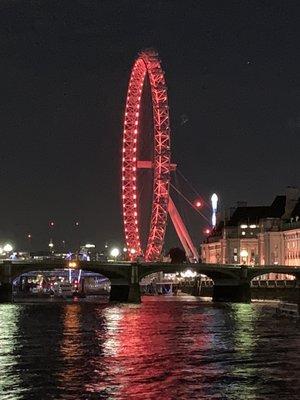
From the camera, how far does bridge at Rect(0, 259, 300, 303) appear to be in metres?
135

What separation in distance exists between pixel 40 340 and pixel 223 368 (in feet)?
65.7

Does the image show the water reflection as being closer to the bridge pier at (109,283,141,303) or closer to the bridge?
the bridge pier at (109,283,141,303)

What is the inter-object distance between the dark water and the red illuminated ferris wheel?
52.7m

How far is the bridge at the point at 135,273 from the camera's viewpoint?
134875mm

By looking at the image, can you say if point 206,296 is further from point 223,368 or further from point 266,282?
point 223,368

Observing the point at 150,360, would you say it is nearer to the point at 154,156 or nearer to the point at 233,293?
the point at 154,156

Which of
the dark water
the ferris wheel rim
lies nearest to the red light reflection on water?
the dark water

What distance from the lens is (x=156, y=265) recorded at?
136 m

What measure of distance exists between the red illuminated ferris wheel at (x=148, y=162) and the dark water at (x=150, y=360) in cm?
5271

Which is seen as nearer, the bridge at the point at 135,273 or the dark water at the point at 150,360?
the dark water at the point at 150,360

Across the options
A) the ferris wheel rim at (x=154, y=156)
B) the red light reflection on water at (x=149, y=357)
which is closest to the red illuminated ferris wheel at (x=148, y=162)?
the ferris wheel rim at (x=154, y=156)

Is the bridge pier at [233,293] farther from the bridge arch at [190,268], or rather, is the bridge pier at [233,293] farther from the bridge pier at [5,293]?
the bridge pier at [5,293]

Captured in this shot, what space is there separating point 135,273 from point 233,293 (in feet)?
60.1

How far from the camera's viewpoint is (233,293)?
144 m
